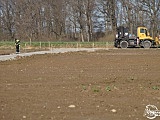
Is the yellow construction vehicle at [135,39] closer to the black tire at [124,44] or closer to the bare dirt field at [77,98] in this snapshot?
the black tire at [124,44]

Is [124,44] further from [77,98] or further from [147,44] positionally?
[77,98]

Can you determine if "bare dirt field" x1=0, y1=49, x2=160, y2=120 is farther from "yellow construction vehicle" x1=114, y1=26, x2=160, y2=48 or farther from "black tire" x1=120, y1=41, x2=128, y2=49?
"yellow construction vehicle" x1=114, y1=26, x2=160, y2=48

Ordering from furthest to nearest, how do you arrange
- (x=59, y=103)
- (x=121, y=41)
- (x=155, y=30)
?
(x=155, y=30) < (x=121, y=41) < (x=59, y=103)

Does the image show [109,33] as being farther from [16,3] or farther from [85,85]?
[85,85]

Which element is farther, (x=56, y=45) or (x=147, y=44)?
→ (x=56, y=45)

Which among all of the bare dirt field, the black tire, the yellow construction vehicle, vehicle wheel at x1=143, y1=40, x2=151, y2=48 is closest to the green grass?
the black tire

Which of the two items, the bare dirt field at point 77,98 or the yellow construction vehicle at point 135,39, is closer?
the bare dirt field at point 77,98

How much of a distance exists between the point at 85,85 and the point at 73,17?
69.2 metres

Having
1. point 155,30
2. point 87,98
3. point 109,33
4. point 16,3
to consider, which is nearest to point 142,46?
point 155,30

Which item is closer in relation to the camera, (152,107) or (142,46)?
(152,107)

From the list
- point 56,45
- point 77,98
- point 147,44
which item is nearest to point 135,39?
point 147,44

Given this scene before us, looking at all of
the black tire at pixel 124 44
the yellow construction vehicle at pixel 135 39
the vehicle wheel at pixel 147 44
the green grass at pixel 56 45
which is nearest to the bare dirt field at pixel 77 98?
the black tire at pixel 124 44

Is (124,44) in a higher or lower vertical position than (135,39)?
lower

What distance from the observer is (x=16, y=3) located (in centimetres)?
8206
